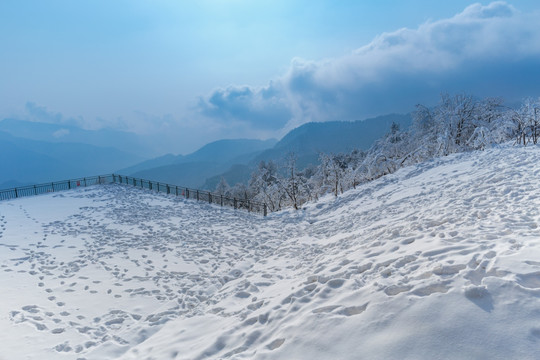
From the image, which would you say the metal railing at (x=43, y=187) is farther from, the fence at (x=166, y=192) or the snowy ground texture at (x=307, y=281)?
the snowy ground texture at (x=307, y=281)

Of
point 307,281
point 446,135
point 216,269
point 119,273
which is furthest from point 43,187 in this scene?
point 446,135

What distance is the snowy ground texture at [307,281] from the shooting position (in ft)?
13.2

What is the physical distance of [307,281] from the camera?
22.1ft

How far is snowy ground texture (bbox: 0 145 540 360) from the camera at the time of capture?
4.02 meters

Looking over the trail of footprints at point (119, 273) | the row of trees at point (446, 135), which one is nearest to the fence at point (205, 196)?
the row of trees at point (446, 135)

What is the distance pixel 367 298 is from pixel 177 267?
8110 mm

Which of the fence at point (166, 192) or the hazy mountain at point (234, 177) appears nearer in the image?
the fence at point (166, 192)

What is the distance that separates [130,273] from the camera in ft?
34.6

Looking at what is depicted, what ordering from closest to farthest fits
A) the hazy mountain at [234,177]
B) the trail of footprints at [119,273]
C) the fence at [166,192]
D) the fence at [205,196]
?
the trail of footprints at [119,273] < the fence at [205,196] < the fence at [166,192] < the hazy mountain at [234,177]

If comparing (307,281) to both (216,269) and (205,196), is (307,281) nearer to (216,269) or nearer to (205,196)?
(216,269)

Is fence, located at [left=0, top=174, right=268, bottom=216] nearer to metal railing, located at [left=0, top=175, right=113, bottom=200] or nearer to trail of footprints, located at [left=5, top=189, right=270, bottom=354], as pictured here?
metal railing, located at [left=0, top=175, right=113, bottom=200]

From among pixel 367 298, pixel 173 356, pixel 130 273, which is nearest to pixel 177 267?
pixel 130 273

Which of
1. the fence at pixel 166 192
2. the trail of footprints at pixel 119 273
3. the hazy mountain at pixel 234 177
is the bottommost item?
the hazy mountain at pixel 234 177

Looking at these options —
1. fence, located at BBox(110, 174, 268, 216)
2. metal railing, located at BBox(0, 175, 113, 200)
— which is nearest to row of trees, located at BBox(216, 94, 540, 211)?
fence, located at BBox(110, 174, 268, 216)
